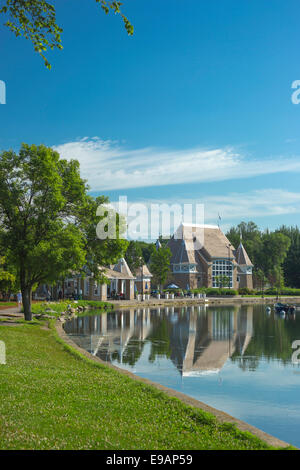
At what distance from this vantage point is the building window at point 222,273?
257ft

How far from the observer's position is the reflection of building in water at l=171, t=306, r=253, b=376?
17.1m

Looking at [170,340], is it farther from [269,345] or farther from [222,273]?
[222,273]

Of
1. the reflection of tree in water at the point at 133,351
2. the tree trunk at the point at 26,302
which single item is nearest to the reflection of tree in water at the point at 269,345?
the reflection of tree in water at the point at 133,351

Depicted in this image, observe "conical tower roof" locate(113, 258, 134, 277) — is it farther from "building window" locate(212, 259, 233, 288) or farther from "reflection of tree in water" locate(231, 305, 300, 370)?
"building window" locate(212, 259, 233, 288)

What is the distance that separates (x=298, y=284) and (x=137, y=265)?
43.2 metres

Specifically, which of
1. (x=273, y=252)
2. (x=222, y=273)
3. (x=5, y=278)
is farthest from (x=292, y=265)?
(x=5, y=278)

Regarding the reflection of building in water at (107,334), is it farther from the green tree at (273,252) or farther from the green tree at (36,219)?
the green tree at (273,252)

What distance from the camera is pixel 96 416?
7945 millimetres

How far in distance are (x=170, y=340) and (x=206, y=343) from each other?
79.5 inches

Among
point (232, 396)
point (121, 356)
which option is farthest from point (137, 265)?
point (232, 396)

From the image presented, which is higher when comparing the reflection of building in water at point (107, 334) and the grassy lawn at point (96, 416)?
the grassy lawn at point (96, 416)

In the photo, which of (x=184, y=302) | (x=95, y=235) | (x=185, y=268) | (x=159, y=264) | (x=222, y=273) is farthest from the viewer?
(x=222, y=273)

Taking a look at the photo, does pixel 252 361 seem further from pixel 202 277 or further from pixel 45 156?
pixel 202 277
